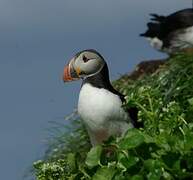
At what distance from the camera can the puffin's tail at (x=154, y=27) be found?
13648mm

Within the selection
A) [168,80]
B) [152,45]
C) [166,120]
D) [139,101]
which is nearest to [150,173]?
[166,120]

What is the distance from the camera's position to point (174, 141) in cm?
328

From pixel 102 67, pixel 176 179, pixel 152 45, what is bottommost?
pixel 152 45


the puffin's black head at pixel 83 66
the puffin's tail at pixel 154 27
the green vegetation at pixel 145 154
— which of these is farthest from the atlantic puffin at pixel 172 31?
the green vegetation at pixel 145 154

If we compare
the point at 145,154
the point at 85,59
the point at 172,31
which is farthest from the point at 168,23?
the point at 145,154

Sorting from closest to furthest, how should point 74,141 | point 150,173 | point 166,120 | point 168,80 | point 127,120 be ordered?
point 150,173 < point 166,120 < point 127,120 < point 168,80 < point 74,141

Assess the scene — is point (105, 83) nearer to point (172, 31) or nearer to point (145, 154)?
point (145, 154)

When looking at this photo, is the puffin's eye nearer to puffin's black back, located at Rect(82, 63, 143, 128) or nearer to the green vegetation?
puffin's black back, located at Rect(82, 63, 143, 128)

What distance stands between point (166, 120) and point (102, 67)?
345 cm

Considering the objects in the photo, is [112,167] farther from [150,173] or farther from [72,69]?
[72,69]

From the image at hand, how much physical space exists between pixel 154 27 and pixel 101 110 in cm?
724

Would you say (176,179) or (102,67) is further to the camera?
(102,67)

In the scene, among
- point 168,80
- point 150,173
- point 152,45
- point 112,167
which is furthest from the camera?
point 152,45

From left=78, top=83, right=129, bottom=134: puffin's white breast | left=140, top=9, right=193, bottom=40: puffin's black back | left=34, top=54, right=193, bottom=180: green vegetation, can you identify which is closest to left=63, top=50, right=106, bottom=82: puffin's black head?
left=78, top=83, right=129, bottom=134: puffin's white breast
